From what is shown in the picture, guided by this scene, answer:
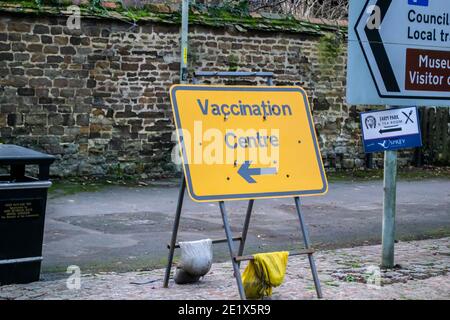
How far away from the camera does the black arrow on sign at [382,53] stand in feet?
24.1

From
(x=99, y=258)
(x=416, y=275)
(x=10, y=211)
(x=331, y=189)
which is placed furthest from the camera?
(x=331, y=189)

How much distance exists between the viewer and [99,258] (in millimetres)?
7953

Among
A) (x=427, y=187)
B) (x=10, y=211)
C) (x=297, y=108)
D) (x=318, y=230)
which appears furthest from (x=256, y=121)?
(x=427, y=187)

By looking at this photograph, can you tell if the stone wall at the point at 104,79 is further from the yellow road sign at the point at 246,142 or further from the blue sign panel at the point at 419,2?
the yellow road sign at the point at 246,142

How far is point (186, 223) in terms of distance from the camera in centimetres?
1023

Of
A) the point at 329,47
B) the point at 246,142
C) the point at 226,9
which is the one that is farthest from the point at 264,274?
the point at 329,47

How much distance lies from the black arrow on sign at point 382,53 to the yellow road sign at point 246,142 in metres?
1.31

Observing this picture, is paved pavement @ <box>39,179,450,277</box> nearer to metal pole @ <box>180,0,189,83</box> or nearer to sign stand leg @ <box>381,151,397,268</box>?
sign stand leg @ <box>381,151,397,268</box>

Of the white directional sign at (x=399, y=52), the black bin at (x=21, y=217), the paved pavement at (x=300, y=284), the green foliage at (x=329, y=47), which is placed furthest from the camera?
the green foliage at (x=329, y=47)

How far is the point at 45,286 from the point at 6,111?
25.4 feet

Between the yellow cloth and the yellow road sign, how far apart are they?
0.50 m

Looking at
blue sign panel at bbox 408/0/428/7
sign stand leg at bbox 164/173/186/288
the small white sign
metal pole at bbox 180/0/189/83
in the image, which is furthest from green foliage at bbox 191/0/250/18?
sign stand leg at bbox 164/173/186/288

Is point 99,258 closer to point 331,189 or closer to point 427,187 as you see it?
point 331,189

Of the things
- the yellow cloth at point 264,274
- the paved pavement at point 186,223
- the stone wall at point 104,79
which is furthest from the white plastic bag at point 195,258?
the stone wall at point 104,79
